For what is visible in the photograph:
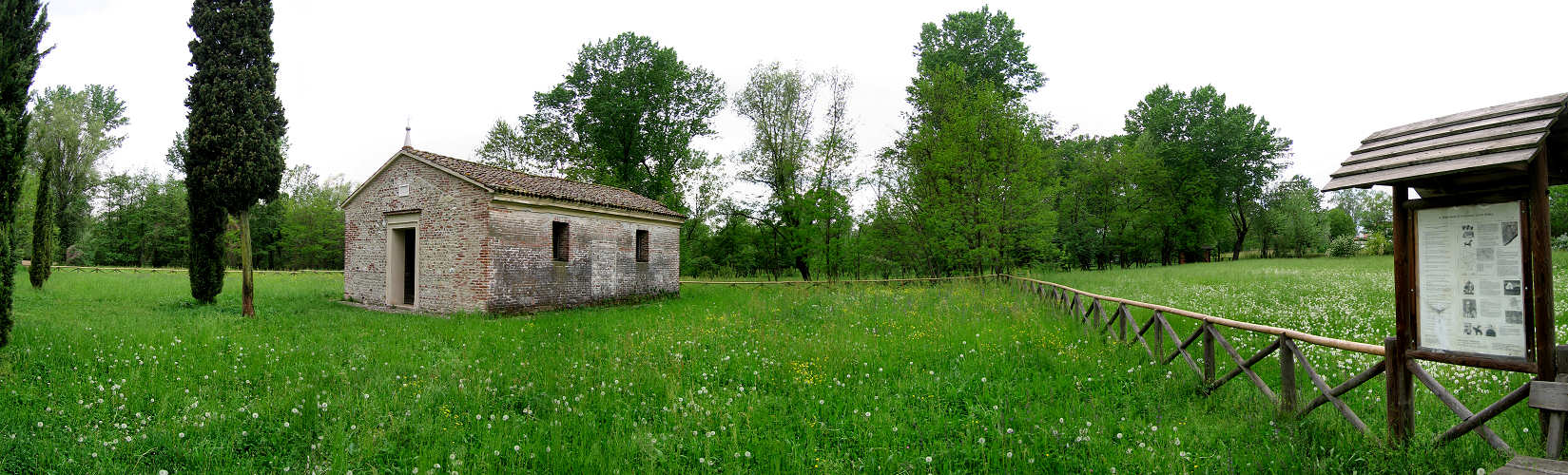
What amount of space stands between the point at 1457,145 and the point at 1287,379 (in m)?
2.35

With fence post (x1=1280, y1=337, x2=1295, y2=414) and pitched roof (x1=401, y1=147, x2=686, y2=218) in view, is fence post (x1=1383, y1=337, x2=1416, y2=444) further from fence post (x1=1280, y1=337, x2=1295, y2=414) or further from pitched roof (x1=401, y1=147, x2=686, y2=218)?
pitched roof (x1=401, y1=147, x2=686, y2=218)

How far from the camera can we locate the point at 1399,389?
3953mm

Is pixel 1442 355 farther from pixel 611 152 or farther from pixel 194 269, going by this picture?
pixel 611 152

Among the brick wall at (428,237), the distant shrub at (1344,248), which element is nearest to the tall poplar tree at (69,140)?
the brick wall at (428,237)

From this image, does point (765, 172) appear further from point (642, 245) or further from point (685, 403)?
point (685, 403)

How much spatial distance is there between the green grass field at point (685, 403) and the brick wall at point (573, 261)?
4094mm

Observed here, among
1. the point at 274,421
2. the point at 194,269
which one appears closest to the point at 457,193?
the point at 194,269

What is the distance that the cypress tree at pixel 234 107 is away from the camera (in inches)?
503

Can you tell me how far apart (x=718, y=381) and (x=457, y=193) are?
11.6m

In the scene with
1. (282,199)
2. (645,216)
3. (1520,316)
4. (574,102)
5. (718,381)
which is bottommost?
(718,381)

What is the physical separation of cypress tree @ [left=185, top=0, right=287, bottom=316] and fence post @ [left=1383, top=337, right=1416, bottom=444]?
18768 millimetres

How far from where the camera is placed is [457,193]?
14875 millimetres

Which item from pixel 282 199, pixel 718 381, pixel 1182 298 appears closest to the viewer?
pixel 718 381

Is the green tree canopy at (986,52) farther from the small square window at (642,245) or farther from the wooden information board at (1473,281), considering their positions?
the wooden information board at (1473,281)
